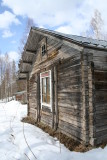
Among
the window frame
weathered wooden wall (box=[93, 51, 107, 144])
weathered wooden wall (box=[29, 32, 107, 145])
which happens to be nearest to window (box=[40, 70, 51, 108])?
weathered wooden wall (box=[29, 32, 107, 145])

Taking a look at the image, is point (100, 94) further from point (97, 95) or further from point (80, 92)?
point (80, 92)

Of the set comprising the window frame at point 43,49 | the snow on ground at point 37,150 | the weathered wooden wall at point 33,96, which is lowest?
the snow on ground at point 37,150

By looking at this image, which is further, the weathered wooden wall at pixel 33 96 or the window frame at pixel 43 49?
the weathered wooden wall at pixel 33 96

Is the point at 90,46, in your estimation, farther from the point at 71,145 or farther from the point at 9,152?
the point at 9,152

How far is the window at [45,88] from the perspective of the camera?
8336 mm

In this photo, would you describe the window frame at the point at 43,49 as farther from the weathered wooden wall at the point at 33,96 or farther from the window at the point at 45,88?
the weathered wooden wall at the point at 33,96

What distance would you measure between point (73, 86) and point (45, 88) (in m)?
2.87

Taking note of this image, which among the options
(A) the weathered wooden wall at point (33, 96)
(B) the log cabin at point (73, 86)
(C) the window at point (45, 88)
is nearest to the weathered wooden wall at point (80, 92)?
(B) the log cabin at point (73, 86)

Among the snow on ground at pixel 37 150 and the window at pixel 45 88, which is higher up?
the window at pixel 45 88

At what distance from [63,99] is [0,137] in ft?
9.78

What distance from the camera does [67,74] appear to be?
6.70 metres

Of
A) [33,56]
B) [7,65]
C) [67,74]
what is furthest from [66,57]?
[7,65]

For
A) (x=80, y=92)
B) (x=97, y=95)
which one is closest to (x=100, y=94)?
(x=97, y=95)

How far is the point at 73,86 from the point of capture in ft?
20.5
